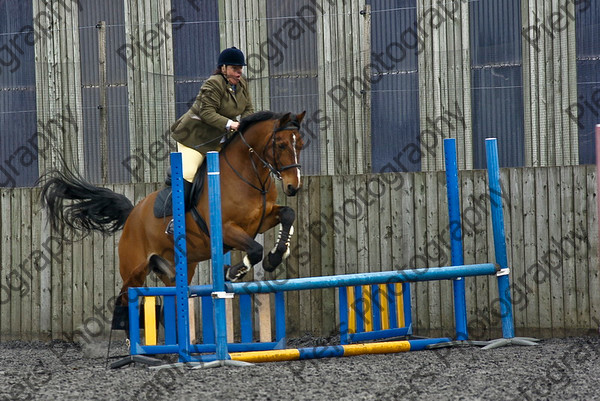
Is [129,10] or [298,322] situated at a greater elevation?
[129,10]

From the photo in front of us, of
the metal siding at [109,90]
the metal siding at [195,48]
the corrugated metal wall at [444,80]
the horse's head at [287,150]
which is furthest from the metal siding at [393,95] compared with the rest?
the horse's head at [287,150]

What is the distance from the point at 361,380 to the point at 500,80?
600 cm

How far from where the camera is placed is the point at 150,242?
7.52 metres

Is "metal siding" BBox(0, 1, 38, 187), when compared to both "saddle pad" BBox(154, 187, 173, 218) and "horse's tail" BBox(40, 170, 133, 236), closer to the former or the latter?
"horse's tail" BBox(40, 170, 133, 236)

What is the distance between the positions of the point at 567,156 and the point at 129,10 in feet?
17.0

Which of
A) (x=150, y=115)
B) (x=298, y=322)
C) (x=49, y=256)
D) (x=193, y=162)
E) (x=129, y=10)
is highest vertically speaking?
(x=129, y=10)

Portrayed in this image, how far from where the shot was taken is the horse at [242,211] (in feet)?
21.9

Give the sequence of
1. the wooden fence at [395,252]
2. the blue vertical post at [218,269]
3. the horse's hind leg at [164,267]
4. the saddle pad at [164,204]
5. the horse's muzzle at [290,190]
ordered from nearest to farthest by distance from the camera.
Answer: the blue vertical post at [218,269] → the horse's muzzle at [290,190] → the saddle pad at [164,204] → the horse's hind leg at [164,267] → the wooden fence at [395,252]

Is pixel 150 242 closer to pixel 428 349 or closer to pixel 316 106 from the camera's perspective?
pixel 428 349

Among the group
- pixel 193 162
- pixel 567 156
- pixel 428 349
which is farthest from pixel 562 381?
pixel 567 156

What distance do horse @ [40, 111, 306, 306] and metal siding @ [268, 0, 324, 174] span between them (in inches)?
136

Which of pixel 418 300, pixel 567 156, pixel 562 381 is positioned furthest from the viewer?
pixel 567 156

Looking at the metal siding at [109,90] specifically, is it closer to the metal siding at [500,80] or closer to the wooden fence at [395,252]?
the wooden fence at [395,252]

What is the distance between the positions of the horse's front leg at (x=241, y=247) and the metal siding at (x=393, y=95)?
14.4 feet
